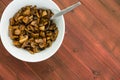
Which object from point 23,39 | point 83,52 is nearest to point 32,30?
point 23,39

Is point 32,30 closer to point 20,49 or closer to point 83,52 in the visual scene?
point 20,49

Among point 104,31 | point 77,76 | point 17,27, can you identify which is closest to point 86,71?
point 77,76

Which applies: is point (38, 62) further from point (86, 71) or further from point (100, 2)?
point (100, 2)

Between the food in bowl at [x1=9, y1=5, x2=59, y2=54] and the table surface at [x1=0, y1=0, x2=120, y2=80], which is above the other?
the food in bowl at [x1=9, y1=5, x2=59, y2=54]

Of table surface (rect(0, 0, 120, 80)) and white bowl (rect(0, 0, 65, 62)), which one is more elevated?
white bowl (rect(0, 0, 65, 62))

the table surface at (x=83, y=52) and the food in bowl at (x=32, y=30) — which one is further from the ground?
the food in bowl at (x=32, y=30)
